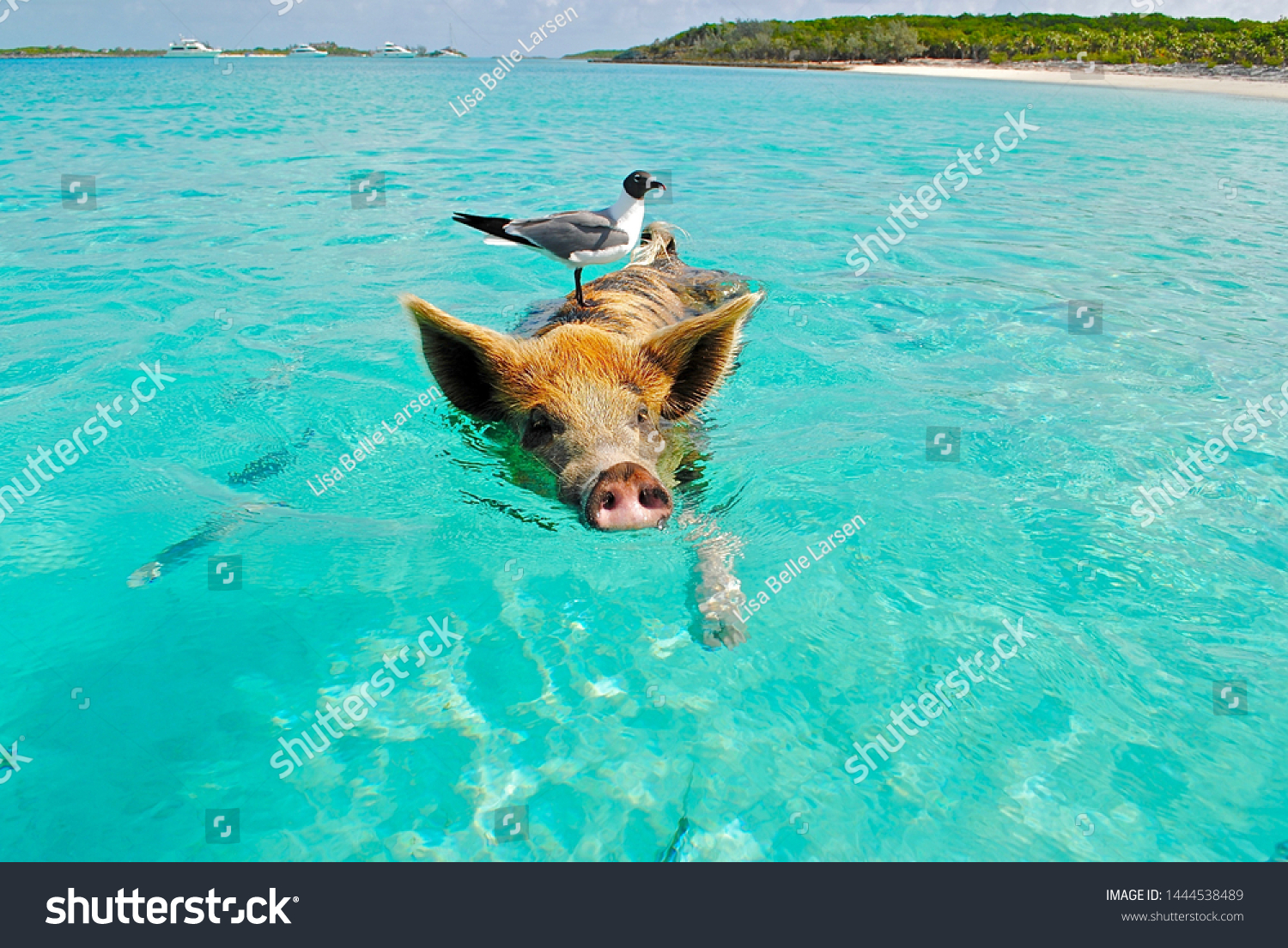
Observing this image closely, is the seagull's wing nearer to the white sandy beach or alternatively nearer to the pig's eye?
the pig's eye

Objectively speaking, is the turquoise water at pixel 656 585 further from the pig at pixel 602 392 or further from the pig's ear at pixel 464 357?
the pig's ear at pixel 464 357

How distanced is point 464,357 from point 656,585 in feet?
6.54

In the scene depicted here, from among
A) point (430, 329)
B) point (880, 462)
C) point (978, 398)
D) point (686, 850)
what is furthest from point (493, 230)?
point (686, 850)

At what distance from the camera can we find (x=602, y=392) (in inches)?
195

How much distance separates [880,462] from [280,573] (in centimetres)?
448

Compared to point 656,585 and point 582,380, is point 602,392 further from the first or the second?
point 656,585

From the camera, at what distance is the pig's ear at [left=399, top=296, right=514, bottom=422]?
4.95 metres

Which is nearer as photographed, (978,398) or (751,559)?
(751,559)

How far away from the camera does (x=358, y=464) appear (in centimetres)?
622

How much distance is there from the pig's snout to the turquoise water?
82 centimetres

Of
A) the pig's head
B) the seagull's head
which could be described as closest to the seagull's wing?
the seagull's head

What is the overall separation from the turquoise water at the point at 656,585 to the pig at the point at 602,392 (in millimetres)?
271

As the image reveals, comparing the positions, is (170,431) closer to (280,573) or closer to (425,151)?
(280,573)
